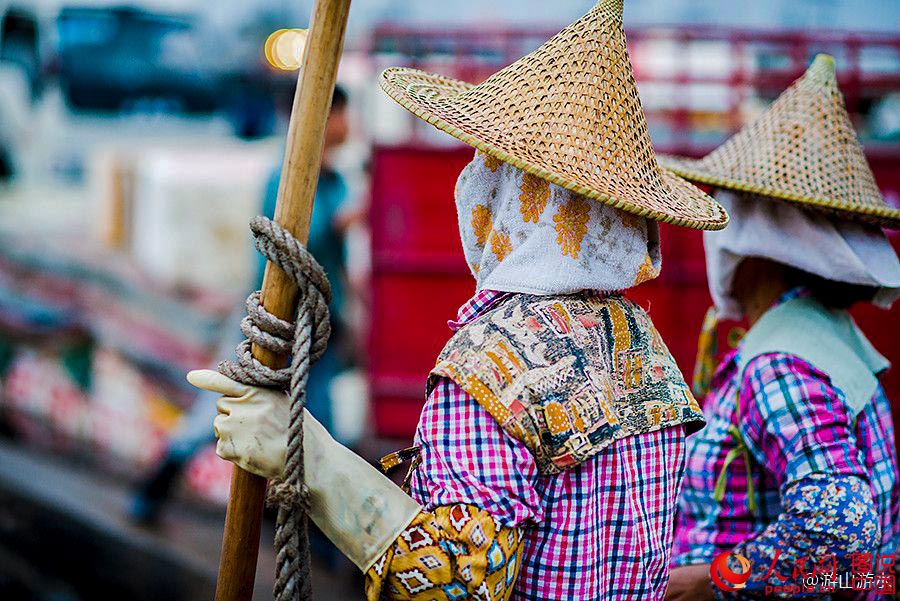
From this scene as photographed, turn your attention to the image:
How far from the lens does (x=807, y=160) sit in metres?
1.96

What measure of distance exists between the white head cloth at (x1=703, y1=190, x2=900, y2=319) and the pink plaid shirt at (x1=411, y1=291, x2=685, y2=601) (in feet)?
1.94

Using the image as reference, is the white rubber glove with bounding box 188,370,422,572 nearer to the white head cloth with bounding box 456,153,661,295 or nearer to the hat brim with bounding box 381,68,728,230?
the white head cloth with bounding box 456,153,661,295

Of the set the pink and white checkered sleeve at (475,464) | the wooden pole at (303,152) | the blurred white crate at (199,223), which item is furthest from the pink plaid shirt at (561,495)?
the blurred white crate at (199,223)

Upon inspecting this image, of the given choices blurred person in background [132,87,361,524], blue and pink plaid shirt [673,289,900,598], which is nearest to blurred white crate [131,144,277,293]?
blurred person in background [132,87,361,524]

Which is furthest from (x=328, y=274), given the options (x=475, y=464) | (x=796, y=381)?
(x=475, y=464)

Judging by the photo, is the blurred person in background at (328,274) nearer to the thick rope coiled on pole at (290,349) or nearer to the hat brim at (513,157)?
the hat brim at (513,157)

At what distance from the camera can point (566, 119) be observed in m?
1.48

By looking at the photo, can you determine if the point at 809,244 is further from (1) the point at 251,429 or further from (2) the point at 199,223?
(2) the point at 199,223

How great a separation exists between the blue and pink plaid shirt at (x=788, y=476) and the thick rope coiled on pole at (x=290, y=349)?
886mm

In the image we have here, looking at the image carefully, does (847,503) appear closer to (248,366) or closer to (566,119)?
(566,119)

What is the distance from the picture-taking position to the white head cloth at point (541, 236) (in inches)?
57.2

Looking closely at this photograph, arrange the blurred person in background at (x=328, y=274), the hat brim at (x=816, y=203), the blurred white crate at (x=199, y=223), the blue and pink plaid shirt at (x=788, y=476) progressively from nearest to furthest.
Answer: the blue and pink plaid shirt at (x=788, y=476) → the hat brim at (x=816, y=203) → the blurred person in background at (x=328, y=274) → the blurred white crate at (x=199, y=223)

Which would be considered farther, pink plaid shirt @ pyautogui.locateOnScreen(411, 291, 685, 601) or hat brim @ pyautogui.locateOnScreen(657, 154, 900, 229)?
hat brim @ pyautogui.locateOnScreen(657, 154, 900, 229)

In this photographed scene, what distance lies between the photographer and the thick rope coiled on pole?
1.42 m
